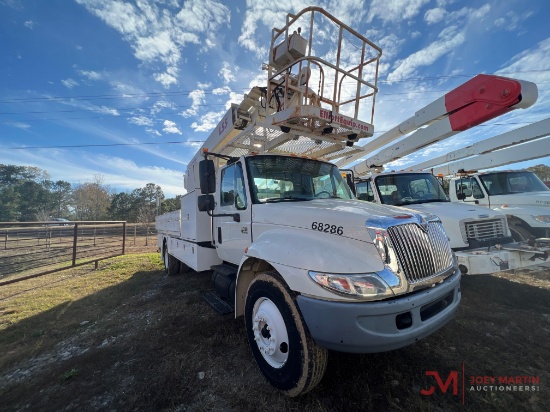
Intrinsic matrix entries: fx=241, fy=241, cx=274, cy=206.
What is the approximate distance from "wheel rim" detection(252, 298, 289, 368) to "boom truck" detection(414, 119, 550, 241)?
18.5 ft

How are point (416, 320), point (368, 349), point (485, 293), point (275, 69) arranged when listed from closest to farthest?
point (368, 349)
point (416, 320)
point (275, 69)
point (485, 293)

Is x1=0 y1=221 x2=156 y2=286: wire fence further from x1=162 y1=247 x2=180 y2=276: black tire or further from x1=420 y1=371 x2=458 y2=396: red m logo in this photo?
x1=420 y1=371 x2=458 y2=396: red m logo

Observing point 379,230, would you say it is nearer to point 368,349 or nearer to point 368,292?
point 368,292

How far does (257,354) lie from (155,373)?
4.03 feet

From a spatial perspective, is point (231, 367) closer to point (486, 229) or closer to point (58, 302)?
point (58, 302)

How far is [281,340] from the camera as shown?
90.6 inches

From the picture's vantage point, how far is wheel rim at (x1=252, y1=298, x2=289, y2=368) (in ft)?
7.56

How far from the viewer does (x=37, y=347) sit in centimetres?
343

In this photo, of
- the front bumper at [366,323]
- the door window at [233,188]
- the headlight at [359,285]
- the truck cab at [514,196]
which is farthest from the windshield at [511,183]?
the door window at [233,188]

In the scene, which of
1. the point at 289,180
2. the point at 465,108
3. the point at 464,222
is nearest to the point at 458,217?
the point at 464,222

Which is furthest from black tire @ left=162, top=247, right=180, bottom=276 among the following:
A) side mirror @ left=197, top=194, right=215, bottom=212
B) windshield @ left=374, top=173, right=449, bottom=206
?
windshield @ left=374, top=173, right=449, bottom=206

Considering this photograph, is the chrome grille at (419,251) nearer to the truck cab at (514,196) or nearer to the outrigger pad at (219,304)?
the outrigger pad at (219,304)

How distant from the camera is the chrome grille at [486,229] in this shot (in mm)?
4922

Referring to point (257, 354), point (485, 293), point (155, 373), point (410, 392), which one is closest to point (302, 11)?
point (257, 354)
